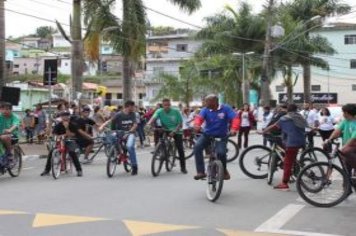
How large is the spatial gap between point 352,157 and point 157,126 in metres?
5.59

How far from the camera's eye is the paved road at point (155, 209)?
27.1ft

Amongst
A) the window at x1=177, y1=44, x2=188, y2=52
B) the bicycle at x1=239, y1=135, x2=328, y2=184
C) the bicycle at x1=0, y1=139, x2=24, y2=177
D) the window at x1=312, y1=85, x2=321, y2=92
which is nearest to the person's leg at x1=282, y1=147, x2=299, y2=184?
the bicycle at x1=239, y1=135, x2=328, y2=184

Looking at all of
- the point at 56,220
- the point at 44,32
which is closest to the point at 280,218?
the point at 56,220

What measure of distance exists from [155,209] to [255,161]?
412 centimetres

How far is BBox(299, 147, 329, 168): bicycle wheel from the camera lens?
41.2ft

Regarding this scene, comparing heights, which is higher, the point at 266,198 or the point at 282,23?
the point at 282,23

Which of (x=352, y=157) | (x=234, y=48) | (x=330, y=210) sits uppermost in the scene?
(x=234, y=48)

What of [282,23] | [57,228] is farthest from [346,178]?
[282,23]

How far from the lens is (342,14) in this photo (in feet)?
157

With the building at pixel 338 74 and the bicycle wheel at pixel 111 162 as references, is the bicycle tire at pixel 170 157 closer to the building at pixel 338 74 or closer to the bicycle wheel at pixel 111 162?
the bicycle wheel at pixel 111 162

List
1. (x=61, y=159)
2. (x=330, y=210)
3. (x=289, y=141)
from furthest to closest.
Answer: (x=61, y=159)
(x=289, y=141)
(x=330, y=210)

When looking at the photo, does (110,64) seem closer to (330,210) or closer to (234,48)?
(234,48)

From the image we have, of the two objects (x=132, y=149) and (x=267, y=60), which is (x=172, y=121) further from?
(x=267, y=60)

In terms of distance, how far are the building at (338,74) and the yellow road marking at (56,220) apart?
6368 cm
